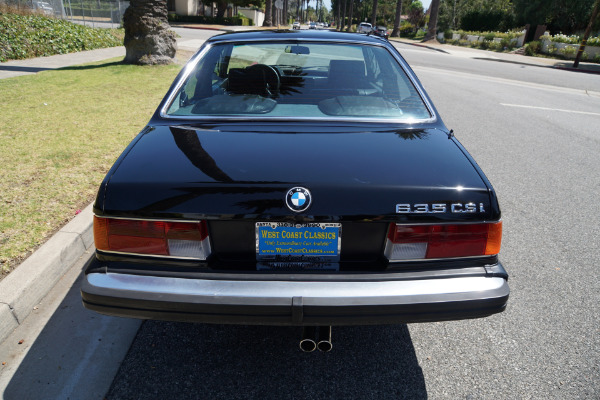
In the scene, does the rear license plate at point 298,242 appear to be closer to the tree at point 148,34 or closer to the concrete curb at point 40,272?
the concrete curb at point 40,272

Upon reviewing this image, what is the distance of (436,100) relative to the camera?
34.1 ft

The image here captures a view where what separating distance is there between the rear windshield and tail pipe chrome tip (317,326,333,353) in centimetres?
128

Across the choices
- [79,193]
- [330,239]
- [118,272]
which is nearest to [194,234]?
[118,272]

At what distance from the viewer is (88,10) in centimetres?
2406

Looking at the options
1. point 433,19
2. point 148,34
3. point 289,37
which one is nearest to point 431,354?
point 289,37

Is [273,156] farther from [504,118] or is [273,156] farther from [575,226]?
[504,118]

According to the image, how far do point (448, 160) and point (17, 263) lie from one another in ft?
9.34

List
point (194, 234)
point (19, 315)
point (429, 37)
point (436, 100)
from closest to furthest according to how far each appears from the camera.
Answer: point (194, 234), point (19, 315), point (436, 100), point (429, 37)

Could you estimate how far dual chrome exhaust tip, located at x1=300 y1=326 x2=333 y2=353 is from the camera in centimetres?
209

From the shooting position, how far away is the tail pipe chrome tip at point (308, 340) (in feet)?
6.85

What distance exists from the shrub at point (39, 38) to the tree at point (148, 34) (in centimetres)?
358

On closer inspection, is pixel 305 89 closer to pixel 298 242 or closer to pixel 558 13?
pixel 298 242

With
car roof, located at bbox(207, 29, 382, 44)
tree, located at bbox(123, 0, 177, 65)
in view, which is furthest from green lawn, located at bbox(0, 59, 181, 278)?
car roof, located at bbox(207, 29, 382, 44)

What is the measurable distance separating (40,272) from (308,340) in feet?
6.31
